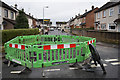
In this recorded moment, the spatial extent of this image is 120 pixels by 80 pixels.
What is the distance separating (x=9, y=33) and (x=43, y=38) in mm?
3435

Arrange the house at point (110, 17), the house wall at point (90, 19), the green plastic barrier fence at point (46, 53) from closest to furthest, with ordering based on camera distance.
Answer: the green plastic barrier fence at point (46, 53)
the house at point (110, 17)
the house wall at point (90, 19)

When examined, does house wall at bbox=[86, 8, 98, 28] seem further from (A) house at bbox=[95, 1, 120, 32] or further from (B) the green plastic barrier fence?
(B) the green plastic barrier fence

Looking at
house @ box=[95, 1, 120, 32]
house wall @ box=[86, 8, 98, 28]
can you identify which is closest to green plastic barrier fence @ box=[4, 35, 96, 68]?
house @ box=[95, 1, 120, 32]

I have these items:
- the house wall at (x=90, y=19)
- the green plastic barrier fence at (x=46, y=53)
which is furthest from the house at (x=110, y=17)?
the green plastic barrier fence at (x=46, y=53)

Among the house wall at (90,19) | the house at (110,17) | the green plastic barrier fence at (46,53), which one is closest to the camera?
the green plastic barrier fence at (46,53)

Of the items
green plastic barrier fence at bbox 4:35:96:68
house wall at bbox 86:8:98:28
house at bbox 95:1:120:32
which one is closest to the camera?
green plastic barrier fence at bbox 4:35:96:68

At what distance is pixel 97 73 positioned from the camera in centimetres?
457

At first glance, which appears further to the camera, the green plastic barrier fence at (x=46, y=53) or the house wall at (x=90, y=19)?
the house wall at (x=90, y=19)

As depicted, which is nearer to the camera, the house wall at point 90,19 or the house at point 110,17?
the house at point 110,17

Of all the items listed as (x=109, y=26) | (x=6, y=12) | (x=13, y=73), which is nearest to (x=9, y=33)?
(x=13, y=73)

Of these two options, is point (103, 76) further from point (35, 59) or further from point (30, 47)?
point (30, 47)

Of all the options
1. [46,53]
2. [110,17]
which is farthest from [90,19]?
[46,53]

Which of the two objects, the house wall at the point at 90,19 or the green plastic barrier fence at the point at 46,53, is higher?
the house wall at the point at 90,19

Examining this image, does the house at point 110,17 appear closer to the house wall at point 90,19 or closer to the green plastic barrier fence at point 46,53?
the house wall at point 90,19
